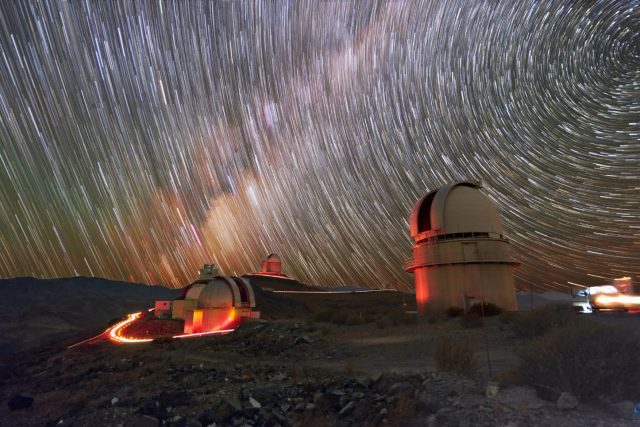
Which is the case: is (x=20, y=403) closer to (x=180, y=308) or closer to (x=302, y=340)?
(x=302, y=340)

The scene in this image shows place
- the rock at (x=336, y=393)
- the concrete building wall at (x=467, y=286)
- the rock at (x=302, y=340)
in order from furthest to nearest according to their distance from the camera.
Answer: the concrete building wall at (x=467, y=286) < the rock at (x=302, y=340) < the rock at (x=336, y=393)

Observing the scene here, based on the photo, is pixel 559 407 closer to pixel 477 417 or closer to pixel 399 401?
pixel 477 417

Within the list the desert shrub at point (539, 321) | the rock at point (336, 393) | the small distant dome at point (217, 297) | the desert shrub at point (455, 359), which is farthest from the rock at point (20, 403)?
the small distant dome at point (217, 297)

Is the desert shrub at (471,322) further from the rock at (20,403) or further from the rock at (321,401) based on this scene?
the rock at (20,403)

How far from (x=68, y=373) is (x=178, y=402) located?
460 inches

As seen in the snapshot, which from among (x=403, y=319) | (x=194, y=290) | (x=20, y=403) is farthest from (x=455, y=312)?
(x=194, y=290)

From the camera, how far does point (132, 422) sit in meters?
8.24

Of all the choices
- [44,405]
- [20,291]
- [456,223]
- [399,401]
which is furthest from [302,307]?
[20,291]

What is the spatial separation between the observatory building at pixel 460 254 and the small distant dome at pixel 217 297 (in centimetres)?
1583

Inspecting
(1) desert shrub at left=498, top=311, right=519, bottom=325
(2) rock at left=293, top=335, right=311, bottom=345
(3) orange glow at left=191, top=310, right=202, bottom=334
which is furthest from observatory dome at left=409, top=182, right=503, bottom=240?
(3) orange glow at left=191, top=310, right=202, bottom=334

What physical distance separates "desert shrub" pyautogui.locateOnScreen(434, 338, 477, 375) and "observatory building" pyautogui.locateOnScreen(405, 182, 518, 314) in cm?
1298

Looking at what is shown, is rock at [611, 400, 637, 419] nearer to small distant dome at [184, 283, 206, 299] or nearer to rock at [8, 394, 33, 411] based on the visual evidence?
rock at [8, 394, 33, 411]

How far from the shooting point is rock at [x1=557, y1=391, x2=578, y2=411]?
594 centimetres

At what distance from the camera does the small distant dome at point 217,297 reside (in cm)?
3222
